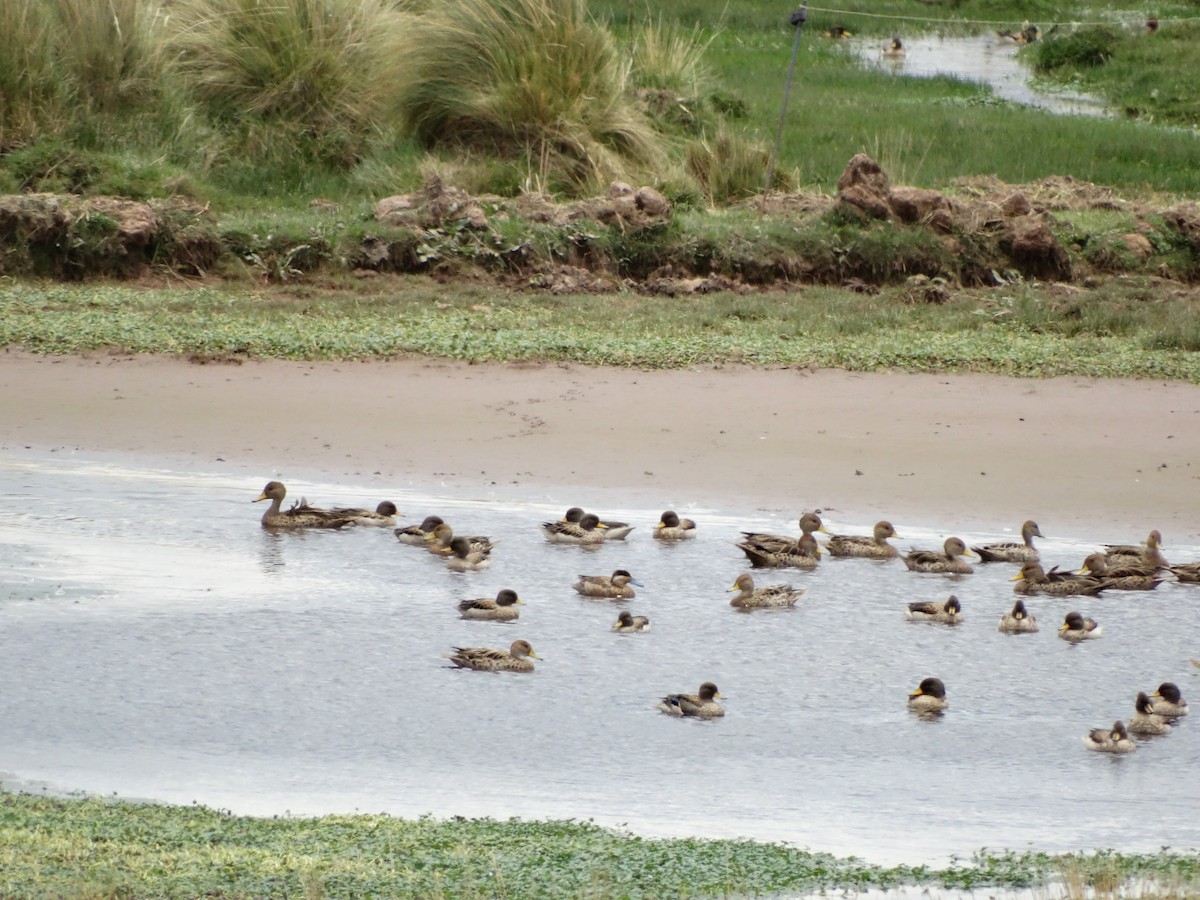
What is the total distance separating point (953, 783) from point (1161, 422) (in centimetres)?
607

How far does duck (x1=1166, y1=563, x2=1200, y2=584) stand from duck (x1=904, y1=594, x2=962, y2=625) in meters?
1.43

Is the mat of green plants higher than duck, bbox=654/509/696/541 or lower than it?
higher

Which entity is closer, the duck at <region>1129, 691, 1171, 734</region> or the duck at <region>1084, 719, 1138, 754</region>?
the duck at <region>1084, 719, 1138, 754</region>

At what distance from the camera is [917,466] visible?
11.8 metres

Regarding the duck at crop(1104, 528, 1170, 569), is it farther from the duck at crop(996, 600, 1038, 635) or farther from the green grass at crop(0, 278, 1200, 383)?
the green grass at crop(0, 278, 1200, 383)

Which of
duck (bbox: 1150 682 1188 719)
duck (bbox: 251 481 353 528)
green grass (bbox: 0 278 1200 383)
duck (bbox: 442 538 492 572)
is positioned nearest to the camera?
duck (bbox: 1150 682 1188 719)

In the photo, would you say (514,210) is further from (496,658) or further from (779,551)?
(496,658)

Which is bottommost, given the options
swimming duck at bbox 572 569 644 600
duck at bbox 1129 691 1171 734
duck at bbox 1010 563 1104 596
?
duck at bbox 1129 691 1171 734

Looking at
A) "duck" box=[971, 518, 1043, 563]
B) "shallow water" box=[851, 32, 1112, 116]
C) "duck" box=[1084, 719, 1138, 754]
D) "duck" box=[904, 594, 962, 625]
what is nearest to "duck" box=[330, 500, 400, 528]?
"duck" box=[904, 594, 962, 625]

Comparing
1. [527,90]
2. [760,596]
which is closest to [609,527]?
[760,596]

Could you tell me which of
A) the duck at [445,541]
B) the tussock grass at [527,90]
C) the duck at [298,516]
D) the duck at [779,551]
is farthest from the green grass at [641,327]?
the duck at [779,551]

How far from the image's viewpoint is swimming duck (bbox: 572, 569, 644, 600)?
31.5ft

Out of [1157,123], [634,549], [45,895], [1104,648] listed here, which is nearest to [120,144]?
[634,549]

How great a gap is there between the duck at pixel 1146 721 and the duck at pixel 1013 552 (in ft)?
7.31
